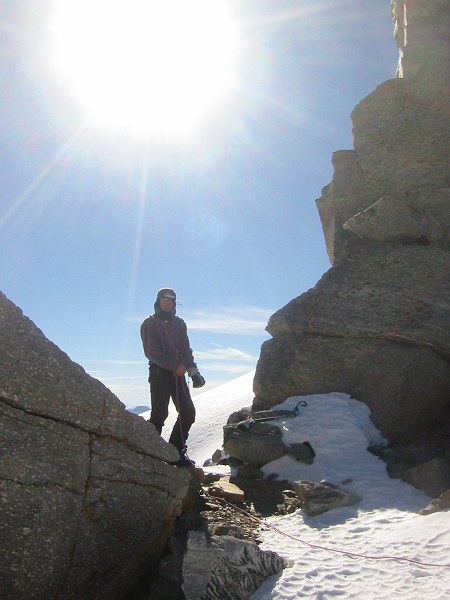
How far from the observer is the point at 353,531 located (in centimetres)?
808

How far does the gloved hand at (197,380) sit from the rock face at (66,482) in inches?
116

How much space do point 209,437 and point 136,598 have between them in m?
43.6

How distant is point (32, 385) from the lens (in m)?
6.12

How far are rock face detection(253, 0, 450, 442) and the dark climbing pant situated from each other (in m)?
5.48

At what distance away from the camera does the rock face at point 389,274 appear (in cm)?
1373

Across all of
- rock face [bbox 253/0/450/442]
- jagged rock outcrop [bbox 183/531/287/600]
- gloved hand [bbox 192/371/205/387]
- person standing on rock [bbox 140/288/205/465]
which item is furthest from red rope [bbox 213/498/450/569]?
rock face [bbox 253/0/450/442]

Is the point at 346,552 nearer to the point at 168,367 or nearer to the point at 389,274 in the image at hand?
the point at 168,367

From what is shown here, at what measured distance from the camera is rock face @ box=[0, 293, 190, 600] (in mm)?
5695

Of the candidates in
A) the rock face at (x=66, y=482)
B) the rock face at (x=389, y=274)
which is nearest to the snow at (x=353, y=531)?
the rock face at (x=389, y=274)

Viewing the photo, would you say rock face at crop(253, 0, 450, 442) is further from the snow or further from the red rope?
the red rope

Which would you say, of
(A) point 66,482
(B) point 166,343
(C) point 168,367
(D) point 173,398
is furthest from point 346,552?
(B) point 166,343

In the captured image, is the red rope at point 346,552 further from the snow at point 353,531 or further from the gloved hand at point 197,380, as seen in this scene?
the gloved hand at point 197,380

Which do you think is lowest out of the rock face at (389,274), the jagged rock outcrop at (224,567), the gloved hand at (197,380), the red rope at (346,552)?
the jagged rock outcrop at (224,567)

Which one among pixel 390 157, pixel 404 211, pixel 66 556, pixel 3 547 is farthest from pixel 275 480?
pixel 390 157
